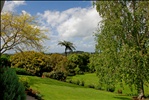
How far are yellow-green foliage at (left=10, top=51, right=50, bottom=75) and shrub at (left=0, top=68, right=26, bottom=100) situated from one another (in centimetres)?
1703

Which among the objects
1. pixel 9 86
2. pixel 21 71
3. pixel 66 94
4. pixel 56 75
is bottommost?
pixel 66 94

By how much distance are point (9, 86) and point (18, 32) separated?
1425 cm

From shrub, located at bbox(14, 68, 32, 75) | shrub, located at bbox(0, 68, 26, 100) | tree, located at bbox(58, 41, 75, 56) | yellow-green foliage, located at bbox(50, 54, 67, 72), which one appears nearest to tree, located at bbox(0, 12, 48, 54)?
shrub, located at bbox(14, 68, 32, 75)

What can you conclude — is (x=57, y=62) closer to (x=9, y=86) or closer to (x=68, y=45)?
(x=68, y=45)

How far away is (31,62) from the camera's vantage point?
23.3m

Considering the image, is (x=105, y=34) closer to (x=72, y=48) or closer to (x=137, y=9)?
(x=137, y=9)

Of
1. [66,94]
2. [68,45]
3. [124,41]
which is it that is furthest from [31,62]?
[68,45]

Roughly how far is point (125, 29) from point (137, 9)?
59.2 inches

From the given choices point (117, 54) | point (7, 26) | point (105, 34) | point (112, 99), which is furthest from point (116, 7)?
point (7, 26)

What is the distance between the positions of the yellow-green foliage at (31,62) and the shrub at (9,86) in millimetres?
17025

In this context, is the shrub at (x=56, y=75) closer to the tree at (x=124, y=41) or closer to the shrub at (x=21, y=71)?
the shrub at (x=21, y=71)

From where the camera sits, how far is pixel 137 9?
50.1ft

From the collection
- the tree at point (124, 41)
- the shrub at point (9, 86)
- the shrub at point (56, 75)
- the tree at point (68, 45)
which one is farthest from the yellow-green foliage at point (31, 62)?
the tree at point (68, 45)

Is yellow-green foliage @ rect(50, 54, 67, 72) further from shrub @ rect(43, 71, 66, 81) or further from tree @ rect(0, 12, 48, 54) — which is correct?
tree @ rect(0, 12, 48, 54)
